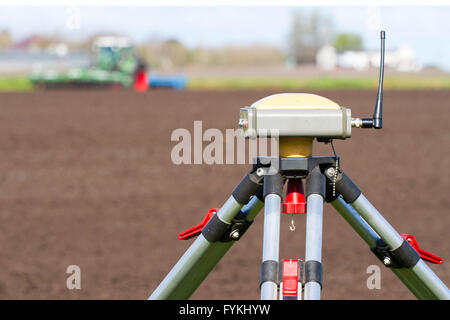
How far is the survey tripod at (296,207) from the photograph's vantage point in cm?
175

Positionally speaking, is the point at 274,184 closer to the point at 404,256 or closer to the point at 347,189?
the point at 347,189

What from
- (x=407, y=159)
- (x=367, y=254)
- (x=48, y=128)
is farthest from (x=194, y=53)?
(x=367, y=254)

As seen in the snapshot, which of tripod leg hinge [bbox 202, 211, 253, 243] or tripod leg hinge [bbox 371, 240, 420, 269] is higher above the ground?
tripod leg hinge [bbox 202, 211, 253, 243]

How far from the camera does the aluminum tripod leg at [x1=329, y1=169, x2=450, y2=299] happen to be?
1990 mm

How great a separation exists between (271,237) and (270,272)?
0.09 metres

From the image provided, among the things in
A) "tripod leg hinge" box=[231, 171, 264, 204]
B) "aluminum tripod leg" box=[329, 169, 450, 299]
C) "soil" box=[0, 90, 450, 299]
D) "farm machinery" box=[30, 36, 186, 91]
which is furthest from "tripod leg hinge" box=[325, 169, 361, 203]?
"farm machinery" box=[30, 36, 186, 91]

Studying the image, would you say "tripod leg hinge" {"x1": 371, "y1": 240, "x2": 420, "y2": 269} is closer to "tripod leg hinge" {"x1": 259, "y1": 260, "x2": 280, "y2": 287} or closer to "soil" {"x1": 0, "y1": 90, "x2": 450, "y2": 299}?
"tripod leg hinge" {"x1": 259, "y1": 260, "x2": 280, "y2": 287}

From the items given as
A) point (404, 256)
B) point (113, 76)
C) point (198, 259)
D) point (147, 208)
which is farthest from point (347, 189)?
point (113, 76)

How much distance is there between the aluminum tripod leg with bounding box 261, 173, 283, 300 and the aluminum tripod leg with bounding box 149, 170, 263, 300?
188 millimetres

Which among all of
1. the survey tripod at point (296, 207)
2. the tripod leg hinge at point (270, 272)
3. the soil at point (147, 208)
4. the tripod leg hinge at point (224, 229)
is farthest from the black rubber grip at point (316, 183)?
the soil at point (147, 208)

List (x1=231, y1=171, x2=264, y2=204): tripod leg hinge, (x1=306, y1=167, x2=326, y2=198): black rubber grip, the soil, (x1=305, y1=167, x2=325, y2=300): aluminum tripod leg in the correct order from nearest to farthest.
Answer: (x1=305, y1=167, x2=325, y2=300): aluminum tripod leg → (x1=306, y1=167, x2=326, y2=198): black rubber grip → (x1=231, y1=171, x2=264, y2=204): tripod leg hinge → the soil

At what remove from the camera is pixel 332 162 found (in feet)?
6.25
